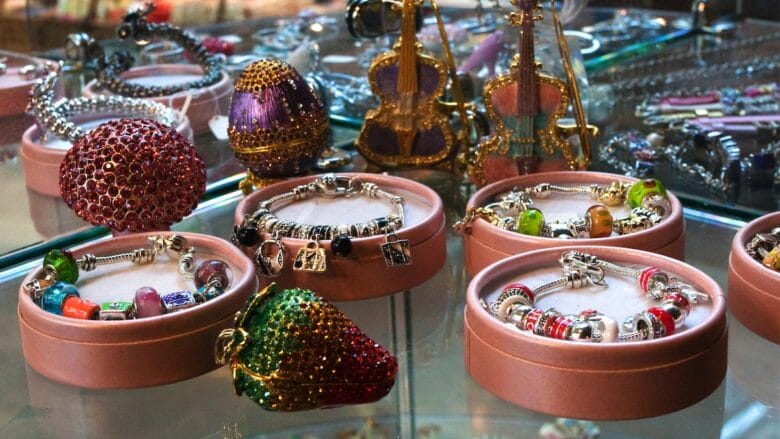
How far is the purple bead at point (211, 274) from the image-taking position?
1.08 m

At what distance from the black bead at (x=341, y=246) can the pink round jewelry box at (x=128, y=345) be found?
5.0 inches

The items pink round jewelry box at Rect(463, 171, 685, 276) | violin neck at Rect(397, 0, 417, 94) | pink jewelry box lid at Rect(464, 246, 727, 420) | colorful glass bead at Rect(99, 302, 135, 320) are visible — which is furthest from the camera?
violin neck at Rect(397, 0, 417, 94)

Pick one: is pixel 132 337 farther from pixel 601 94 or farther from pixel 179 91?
pixel 601 94

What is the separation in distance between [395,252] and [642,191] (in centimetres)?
29

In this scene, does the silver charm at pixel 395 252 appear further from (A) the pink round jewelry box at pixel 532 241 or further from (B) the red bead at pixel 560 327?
(B) the red bead at pixel 560 327

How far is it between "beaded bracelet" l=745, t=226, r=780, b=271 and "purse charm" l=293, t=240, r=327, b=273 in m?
0.42

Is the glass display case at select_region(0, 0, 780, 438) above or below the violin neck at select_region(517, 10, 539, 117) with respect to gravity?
below

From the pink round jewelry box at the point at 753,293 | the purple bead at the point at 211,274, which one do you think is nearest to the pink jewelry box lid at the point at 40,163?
the purple bead at the point at 211,274

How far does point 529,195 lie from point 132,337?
0.52 meters

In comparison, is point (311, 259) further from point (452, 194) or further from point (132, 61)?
point (132, 61)

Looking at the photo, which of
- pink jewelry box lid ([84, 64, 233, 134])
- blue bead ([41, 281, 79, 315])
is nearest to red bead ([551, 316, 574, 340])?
blue bead ([41, 281, 79, 315])

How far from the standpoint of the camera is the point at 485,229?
1.18 metres

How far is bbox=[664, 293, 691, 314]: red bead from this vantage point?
0.96m

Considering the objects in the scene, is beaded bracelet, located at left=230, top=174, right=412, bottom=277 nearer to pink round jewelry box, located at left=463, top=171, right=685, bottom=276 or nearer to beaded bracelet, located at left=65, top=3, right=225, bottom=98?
pink round jewelry box, located at left=463, top=171, right=685, bottom=276
